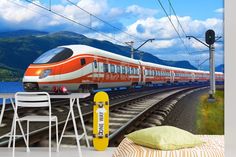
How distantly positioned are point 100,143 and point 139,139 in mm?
2139

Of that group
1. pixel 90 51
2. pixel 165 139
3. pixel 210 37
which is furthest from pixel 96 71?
pixel 165 139

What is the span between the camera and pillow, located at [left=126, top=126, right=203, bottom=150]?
2.04 m

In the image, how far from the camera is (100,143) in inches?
169

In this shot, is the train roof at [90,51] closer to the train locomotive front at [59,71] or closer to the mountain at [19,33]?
the train locomotive front at [59,71]

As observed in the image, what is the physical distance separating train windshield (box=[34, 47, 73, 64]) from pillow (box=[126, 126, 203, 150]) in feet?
8.14

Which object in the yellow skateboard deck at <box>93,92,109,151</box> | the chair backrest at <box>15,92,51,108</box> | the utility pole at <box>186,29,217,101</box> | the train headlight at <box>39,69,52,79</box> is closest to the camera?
the chair backrest at <box>15,92,51,108</box>

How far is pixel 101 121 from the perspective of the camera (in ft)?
14.1

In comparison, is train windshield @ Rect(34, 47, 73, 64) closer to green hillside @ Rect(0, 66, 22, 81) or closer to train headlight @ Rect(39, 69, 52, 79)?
train headlight @ Rect(39, 69, 52, 79)

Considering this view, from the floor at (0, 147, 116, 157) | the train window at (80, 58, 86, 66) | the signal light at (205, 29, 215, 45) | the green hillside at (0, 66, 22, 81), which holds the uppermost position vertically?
the signal light at (205, 29, 215, 45)

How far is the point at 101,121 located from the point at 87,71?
650mm

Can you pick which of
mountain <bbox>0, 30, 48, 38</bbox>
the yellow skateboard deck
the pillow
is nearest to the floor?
the yellow skateboard deck

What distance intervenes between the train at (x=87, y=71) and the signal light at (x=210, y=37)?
358 mm

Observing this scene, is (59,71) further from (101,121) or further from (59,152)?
(59,152)

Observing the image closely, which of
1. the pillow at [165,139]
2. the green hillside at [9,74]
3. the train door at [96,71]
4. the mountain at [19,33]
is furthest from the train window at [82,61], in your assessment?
the pillow at [165,139]
